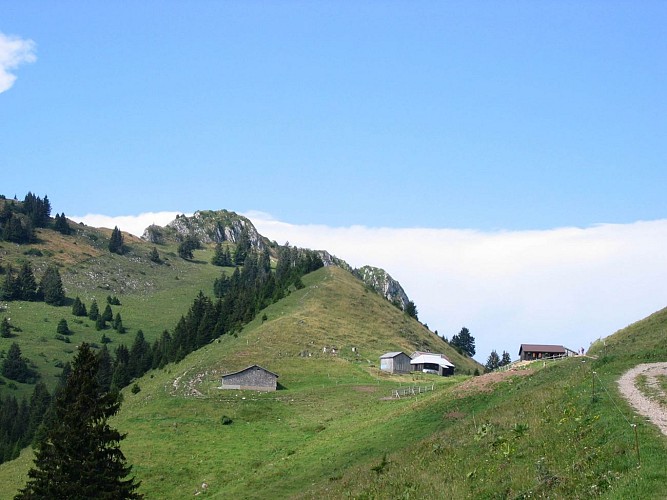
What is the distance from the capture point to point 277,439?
248 ft

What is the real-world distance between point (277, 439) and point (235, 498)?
2199 centimetres

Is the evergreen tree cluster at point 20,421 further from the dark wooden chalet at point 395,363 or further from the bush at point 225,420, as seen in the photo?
the dark wooden chalet at point 395,363

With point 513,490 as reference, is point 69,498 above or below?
below

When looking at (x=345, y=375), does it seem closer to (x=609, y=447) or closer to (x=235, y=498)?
(x=235, y=498)

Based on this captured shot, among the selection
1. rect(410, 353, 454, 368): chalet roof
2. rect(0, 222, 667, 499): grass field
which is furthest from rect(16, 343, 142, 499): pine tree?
rect(410, 353, 454, 368): chalet roof

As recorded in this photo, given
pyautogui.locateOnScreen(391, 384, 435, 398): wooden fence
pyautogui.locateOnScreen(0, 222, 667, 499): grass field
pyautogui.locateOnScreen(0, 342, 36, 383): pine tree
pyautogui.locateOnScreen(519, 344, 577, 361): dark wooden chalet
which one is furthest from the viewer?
pyautogui.locateOnScreen(0, 342, 36, 383): pine tree

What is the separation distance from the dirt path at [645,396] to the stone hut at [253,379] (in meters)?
65.9

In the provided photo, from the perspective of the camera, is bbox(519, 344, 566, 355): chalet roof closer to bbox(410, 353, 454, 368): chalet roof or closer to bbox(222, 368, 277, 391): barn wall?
bbox(410, 353, 454, 368): chalet roof

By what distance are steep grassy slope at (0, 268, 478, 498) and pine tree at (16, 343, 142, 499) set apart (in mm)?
16350

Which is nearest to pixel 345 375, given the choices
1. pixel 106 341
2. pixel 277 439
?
pixel 277 439

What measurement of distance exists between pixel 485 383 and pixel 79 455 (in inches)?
1669

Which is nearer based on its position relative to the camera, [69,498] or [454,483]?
[454,483]

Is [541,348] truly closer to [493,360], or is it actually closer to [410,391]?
[410,391]

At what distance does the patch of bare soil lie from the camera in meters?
66.8
